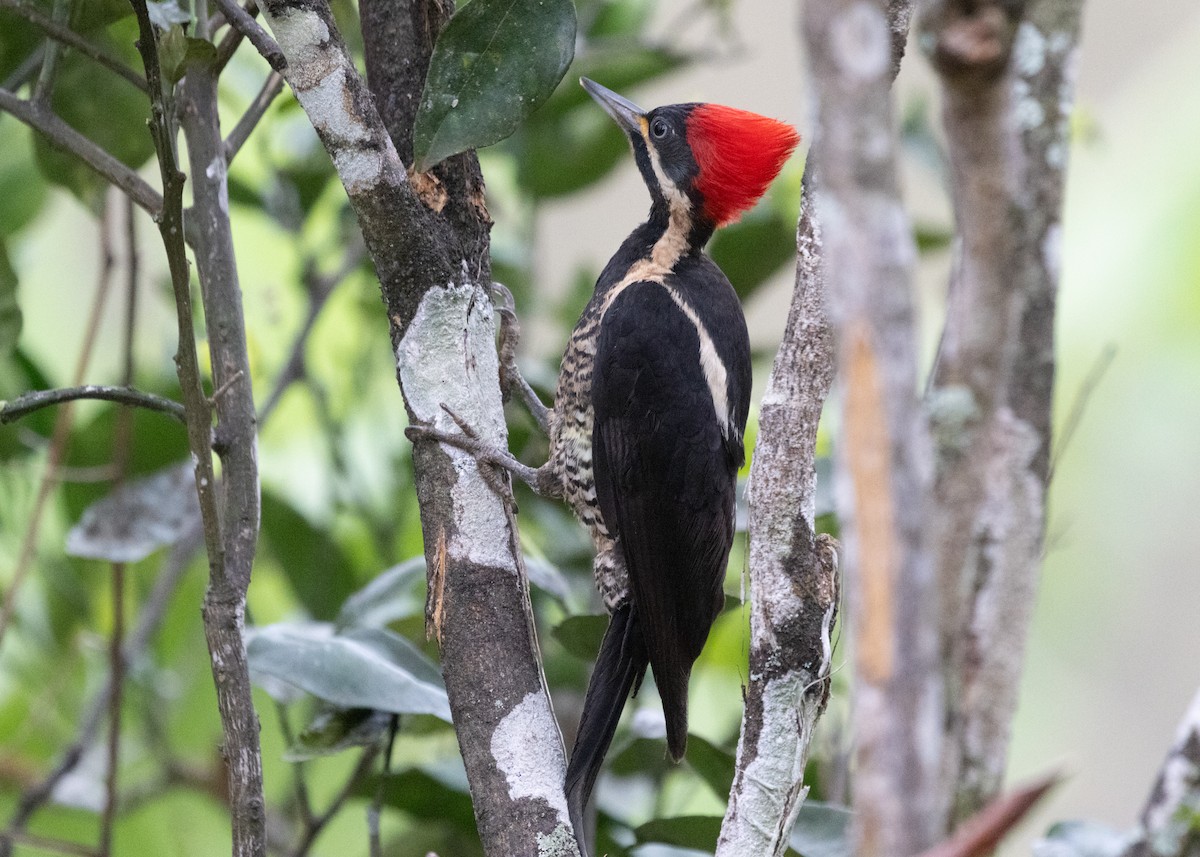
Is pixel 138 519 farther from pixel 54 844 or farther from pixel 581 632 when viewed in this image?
pixel 581 632

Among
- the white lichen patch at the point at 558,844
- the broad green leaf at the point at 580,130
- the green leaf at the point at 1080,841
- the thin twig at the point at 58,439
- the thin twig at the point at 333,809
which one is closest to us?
the green leaf at the point at 1080,841

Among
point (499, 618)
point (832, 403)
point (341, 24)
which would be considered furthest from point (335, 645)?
point (832, 403)

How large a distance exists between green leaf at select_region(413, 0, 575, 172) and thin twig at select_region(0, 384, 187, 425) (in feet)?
1.27

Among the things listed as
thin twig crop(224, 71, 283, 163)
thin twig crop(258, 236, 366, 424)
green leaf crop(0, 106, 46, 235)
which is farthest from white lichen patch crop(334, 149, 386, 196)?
green leaf crop(0, 106, 46, 235)

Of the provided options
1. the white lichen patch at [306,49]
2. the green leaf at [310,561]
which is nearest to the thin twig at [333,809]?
the green leaf at [310,561]

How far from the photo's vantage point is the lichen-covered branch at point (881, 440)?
640 mm

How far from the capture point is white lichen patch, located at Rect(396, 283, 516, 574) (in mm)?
1472

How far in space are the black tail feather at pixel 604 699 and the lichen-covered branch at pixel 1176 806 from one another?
0.74 metres

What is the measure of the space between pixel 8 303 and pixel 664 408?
0.96 m

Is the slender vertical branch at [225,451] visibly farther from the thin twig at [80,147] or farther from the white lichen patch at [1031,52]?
the white lichen patch at [1031,52]

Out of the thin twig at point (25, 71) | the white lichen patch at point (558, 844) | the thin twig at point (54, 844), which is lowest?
the white lichen patch at point (558, 844)

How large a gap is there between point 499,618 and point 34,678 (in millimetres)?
1445

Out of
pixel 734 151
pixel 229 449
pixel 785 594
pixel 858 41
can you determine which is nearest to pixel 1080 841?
pixel 785 594

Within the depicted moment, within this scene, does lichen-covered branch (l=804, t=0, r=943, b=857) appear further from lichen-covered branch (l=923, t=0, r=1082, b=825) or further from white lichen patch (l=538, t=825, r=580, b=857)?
white lichen patch (l=538, t=825, r=580, b=857)
